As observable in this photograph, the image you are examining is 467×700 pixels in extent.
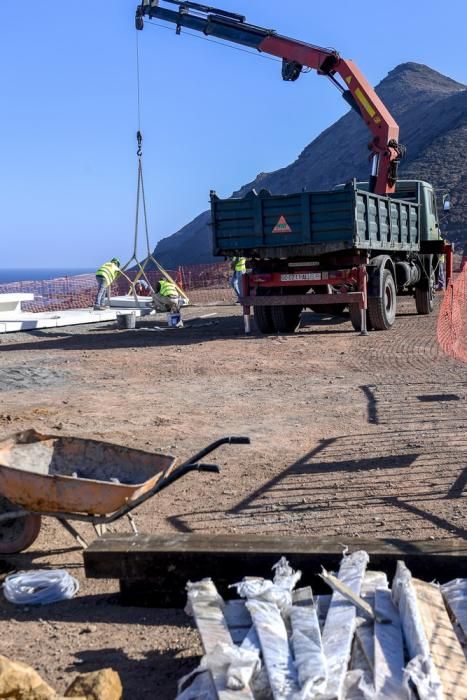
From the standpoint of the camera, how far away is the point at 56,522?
226 inches

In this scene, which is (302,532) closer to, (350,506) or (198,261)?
(350,506)

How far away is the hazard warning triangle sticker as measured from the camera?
1439 centimetres

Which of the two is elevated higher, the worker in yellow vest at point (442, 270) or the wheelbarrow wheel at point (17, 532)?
the worker in yellow vest at point (442, 270)

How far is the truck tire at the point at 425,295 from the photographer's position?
750 inches

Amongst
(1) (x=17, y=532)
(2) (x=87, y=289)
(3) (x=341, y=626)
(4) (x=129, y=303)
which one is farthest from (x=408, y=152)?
(3) (x=341, y=626)

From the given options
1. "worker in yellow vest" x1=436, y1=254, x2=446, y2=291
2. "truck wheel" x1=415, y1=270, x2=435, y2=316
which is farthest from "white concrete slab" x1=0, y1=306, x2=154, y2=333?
"worker in yellow vest" x1=436, y1=254, x2=446, y2=291

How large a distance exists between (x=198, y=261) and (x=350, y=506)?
70149 mm

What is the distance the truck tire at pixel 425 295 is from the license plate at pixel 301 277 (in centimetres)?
517

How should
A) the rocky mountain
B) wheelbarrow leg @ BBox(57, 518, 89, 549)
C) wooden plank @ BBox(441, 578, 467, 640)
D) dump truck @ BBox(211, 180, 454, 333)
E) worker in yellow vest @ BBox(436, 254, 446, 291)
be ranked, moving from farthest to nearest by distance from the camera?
the rocky mountain
worker in yellow vest @ BBox(436, 254, 446, 291)
dump truck @ BBox(211, 180, 454, 333)
wheelbarrow leg @ BBox(57, 518, 89, 549)
wooden plank @ BBox(441, 578, 467, 640)

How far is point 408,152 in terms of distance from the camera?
6600cm

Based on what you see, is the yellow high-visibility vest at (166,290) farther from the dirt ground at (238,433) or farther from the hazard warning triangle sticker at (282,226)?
the hazard warning triangle sticker at (282,226)

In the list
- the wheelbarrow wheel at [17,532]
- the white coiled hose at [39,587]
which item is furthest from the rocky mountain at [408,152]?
the white coiled hose at [39,587]

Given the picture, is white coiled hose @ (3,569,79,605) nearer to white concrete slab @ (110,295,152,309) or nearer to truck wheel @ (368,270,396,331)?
truck wheel @ (368,270,396,331)

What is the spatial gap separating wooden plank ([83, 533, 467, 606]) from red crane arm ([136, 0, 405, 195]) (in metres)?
14.6
